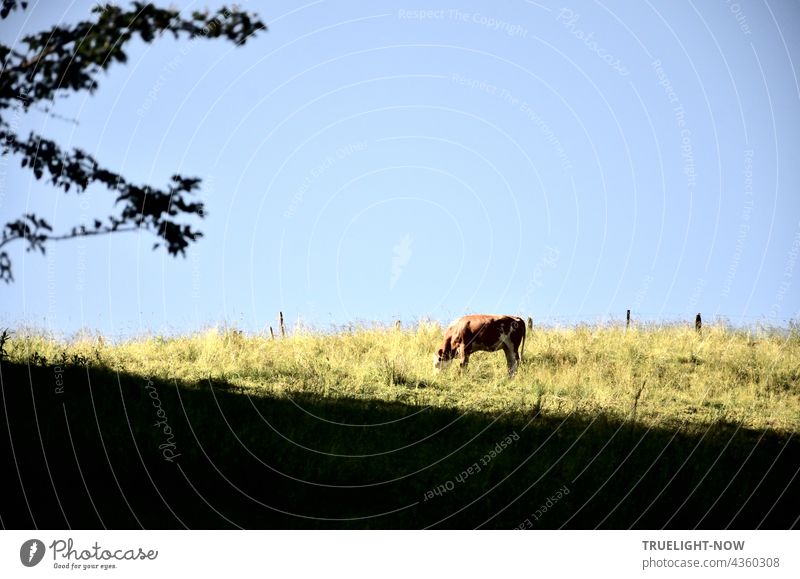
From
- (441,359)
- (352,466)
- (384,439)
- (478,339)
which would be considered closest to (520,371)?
(478,339)

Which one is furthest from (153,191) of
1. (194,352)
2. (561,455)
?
(194,352)

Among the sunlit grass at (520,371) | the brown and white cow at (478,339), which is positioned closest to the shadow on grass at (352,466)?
the sunlit grass at (520,371)

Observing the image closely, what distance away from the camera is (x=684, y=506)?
1399 cm

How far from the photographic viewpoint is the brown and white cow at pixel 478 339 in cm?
2080

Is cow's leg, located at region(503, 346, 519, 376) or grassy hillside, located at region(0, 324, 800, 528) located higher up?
cow's leg, located at region(503, 346, 519, 376)

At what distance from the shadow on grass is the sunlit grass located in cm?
105

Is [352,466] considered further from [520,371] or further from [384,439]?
[520,371]

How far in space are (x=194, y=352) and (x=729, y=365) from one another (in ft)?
37.8

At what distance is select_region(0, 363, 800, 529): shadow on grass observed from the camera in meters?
13.2

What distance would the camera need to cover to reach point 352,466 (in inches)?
575

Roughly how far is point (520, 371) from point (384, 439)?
18.9 feet

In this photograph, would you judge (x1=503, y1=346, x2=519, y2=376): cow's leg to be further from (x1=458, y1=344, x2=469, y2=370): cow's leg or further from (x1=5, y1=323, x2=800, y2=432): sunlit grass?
(x1=458, y1=344, x2=469, y2=370): cow's leg

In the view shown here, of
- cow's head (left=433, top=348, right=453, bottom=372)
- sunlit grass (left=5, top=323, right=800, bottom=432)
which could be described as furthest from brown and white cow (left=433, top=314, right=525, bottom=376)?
sunlit grass (left=5, top=323, right=800, bottom=432)

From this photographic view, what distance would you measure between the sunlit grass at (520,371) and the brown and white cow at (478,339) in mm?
412
